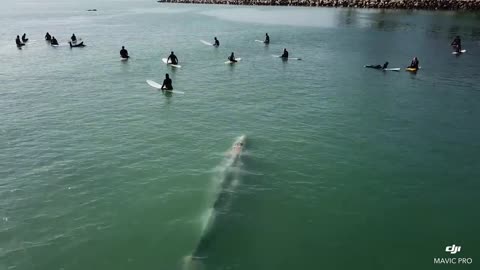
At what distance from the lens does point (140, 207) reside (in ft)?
67.4

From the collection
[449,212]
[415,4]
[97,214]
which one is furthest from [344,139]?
[415,4]

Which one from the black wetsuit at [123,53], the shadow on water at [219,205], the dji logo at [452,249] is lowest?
the dji logo at [452,249]

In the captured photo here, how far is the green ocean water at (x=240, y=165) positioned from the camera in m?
17.7

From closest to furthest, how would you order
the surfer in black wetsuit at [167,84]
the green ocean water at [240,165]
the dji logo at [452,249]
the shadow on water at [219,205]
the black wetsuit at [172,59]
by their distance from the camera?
the shadow on water at [219,205] → the dji logo at [452,249] → the green ocean water at [240,165] → the surfer in black wetsuit at [167,84] → the black wetsuit at [172,59]

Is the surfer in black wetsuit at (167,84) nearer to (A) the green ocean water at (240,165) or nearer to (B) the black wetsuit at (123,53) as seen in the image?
(A) the green ocean water at (240,165)

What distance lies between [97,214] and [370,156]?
Answer: 1707 cm

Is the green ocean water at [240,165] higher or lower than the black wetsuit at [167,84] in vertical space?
lower

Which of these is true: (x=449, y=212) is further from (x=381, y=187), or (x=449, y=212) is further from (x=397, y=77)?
(x=397, y=77)

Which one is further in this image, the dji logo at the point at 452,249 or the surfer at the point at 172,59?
the surfer at the point at 172,59

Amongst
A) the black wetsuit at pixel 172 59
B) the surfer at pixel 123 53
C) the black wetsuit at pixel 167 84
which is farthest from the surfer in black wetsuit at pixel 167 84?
the surfer at pixel 123 53

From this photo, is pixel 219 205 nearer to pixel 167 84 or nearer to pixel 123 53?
pixel 167 84

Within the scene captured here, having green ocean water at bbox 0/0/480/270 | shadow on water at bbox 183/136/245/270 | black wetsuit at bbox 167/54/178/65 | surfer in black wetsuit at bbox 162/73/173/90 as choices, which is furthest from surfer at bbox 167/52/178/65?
shadow on water at bbox 183/136/245/270

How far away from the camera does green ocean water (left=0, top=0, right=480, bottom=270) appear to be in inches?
695

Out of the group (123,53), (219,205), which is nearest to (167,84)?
(123,53)
